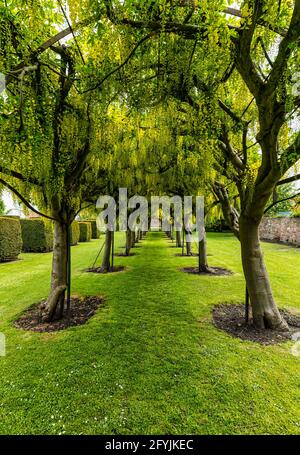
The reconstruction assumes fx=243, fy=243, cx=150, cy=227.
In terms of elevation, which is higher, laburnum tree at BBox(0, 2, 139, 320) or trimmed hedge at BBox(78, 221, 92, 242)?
laburnum tree at BBox(0, 2, 139, 320)

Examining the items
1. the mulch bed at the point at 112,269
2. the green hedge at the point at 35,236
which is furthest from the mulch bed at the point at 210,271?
the green hedge at the point at 35,236

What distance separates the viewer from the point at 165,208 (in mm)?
12266

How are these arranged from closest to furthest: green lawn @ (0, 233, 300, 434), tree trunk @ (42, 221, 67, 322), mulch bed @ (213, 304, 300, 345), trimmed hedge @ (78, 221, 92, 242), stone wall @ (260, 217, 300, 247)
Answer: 1. green lawn @ (0, 233, 300, 434)
2. mulch bed @ (213, 304, 300, 345)
3. tree trunk @ (42, 221, 67, 322)
4. stone wall @ (260, 217, 300, 247)
5. trimmed hedge @ (78, 221, 92, 242)

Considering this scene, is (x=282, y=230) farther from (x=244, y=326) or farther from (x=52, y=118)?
(x=52, y=118)

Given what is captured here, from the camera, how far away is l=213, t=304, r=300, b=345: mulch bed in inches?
158

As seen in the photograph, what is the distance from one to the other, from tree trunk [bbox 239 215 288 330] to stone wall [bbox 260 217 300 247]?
14.5 m

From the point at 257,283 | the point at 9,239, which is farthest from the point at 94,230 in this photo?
the point at 257,283

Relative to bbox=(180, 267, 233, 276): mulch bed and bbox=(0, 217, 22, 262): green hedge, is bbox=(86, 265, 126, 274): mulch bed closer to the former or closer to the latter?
bbox=(180, 267, 233, 276): mulch bed

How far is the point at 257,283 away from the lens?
4457 millimetres

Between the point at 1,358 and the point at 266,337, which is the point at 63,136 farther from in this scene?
the point at 266,337

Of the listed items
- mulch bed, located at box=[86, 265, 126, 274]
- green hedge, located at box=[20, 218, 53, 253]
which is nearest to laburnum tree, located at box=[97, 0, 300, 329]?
mulch bed, located at box=[86, 265, 126, 274]

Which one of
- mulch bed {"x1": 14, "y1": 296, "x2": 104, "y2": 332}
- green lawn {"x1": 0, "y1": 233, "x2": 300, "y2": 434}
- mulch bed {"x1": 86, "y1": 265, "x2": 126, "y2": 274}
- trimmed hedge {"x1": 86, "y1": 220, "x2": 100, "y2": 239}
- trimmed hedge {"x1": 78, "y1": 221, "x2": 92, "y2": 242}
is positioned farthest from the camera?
trimmed hedge {"x1": 86, "y1": 220, "x2": 100, "y2": 239}
